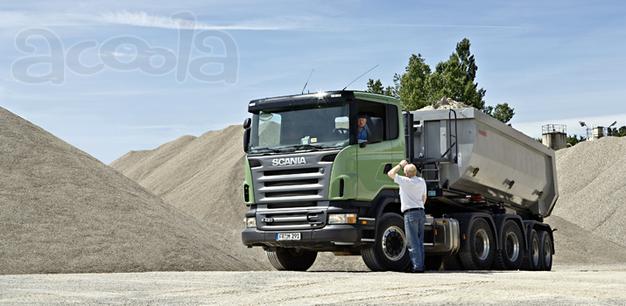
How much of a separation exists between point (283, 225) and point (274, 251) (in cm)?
159

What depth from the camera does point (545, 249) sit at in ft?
71.1

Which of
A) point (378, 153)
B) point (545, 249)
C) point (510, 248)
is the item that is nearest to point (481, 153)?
point (510, 248)

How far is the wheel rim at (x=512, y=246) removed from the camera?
1950 centimetres

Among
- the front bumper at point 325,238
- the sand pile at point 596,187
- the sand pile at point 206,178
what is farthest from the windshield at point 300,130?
the sand pile at point 596,187

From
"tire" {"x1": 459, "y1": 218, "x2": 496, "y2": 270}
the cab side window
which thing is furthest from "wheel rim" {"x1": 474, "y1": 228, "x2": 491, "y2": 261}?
the cab side window

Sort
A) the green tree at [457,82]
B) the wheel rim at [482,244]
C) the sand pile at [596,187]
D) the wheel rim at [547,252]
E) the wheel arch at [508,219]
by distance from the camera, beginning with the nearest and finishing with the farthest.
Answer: the wheel rim at [482,244] → the wheel arch at [508,219] → the wheel rim at [547,252] → the sand pile at [596,187] → the green tree at [457,82]

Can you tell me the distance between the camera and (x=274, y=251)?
17078 mm

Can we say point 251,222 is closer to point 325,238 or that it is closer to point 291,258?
point 325,238

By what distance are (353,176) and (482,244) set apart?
185 inches

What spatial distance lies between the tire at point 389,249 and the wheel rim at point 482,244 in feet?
9.78

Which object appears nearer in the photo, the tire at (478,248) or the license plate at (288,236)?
the license plate at (288,236)

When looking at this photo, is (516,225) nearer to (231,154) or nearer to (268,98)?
(268,98)

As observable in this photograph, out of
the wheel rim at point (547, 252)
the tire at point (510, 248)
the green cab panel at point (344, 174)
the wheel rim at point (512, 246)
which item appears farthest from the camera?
the wheel rim at point (547, 252)

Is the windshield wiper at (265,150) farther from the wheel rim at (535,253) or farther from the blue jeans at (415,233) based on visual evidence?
the wheel rim at (535,253)
